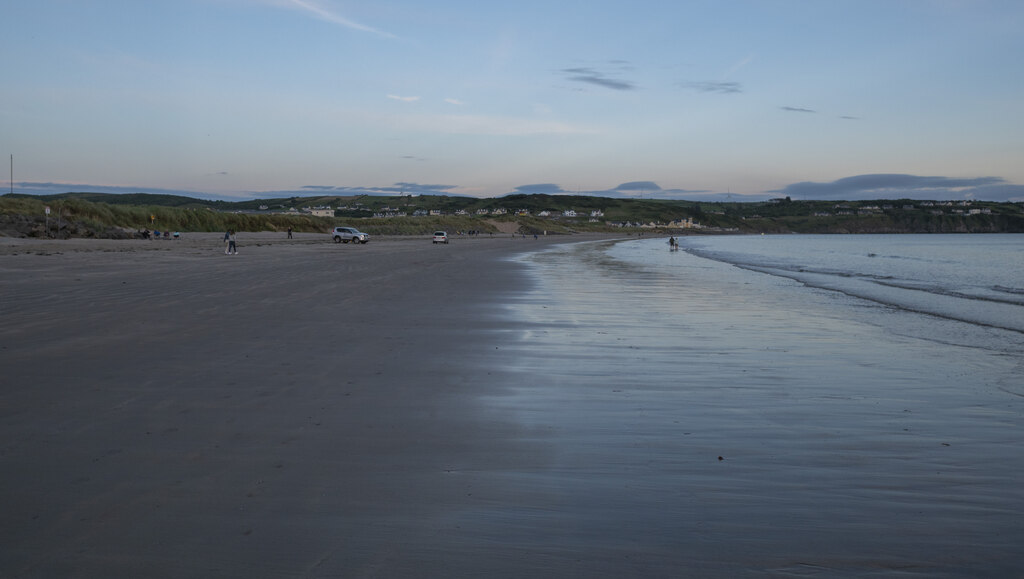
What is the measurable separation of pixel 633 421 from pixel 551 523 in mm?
2491

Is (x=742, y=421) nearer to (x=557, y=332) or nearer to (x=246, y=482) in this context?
(x=246, y=482)

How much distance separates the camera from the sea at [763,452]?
143 inches

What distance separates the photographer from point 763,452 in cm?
536

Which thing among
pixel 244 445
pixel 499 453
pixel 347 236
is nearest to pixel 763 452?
pixel 499 453

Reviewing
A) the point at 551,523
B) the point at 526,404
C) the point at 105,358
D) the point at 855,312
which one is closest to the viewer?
the point at 551,523

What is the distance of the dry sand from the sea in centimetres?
46

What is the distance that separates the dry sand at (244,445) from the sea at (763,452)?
0.46 meters

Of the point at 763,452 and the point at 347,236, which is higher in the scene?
the point at 763,452

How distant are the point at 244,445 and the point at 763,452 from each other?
13.0 feet

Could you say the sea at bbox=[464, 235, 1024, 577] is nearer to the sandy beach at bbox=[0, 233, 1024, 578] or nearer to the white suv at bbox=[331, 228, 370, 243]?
the sandy beach at bbox=[0, 233, 1024, 578]

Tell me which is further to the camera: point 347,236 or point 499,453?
point 347,236

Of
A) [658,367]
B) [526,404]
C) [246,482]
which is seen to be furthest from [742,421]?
[246,482]

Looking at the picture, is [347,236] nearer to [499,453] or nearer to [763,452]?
[499,453]

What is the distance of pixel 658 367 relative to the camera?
29.4 ft
